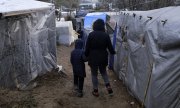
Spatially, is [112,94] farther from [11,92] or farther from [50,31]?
[50,31]

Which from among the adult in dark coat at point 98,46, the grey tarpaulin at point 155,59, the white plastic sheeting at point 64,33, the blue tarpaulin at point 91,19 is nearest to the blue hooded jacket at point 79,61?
the adult in dark coat at point 98,46

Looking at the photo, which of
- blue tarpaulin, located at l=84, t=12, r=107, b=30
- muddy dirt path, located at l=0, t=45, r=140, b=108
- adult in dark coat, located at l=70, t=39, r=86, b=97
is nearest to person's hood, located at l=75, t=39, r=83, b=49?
adult in dark coat, located at l=70, t=39, r=86, b=97

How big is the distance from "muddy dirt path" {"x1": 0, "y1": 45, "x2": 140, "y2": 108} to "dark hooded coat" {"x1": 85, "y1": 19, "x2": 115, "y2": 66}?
917 mm

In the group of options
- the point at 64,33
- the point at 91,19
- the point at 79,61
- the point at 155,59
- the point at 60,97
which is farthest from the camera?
the point at 64,33

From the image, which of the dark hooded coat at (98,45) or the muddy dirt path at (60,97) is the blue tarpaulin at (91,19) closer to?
the muddy dirt path at (60,97)

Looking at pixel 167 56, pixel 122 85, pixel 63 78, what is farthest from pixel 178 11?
pixel 63 78

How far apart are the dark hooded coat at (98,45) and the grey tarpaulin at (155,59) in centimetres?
70

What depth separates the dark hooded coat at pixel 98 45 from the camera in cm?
819

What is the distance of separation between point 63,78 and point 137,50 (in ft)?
11.2

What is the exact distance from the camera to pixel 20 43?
8.59m

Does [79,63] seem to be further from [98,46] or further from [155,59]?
[155,59]

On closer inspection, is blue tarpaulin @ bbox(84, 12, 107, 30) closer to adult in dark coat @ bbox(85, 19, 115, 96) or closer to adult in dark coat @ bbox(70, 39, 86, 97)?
adult in dark coat @ bbox(70, 39, 86, 97)

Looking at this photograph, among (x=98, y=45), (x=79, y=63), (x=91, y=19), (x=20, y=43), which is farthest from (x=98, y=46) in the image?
(x=91, y=19)

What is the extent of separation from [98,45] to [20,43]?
1967 mm
